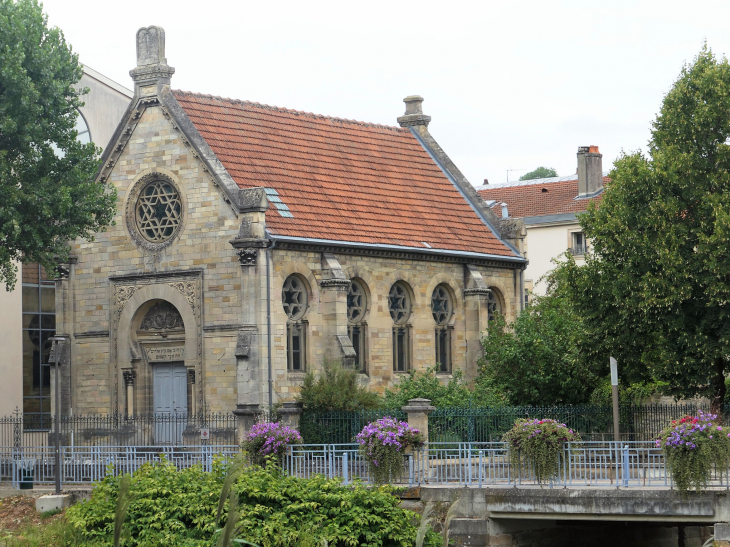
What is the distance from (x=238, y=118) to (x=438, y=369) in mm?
10506

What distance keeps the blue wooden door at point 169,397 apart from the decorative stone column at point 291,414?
4896 millimetres

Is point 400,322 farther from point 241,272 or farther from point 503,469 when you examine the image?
point 503,469

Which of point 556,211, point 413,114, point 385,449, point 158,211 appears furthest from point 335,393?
point 556,211

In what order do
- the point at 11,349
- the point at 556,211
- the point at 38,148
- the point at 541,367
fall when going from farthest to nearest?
1. the point at 556,211
2. the point at 11,349
3. the point at 541,367
4. the point at 38,148

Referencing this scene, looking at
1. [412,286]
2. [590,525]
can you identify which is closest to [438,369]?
[412,286]

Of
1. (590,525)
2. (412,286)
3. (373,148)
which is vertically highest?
(373,148)

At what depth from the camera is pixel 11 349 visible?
43.7 m

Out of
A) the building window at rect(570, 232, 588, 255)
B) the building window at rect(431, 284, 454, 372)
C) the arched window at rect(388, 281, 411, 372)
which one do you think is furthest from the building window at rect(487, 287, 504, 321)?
the building window at rect(570, 232, 588, 255)

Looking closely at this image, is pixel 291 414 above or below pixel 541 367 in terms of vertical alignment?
below

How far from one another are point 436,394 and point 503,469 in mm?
10358

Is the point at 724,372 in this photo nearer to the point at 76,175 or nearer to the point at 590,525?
the point at 590,525

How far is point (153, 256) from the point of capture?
34281 mm

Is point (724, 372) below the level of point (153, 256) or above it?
below

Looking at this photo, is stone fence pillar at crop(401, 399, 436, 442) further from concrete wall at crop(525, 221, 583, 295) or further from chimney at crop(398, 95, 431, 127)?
concrete wall at crop(525, 221, 583, 295)
